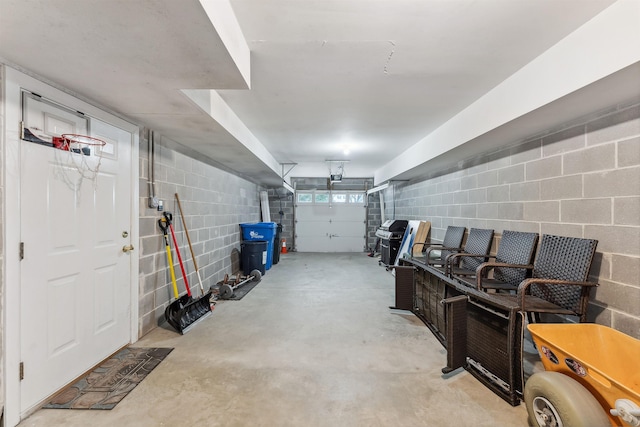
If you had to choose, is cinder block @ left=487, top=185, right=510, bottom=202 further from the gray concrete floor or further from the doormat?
the doormat

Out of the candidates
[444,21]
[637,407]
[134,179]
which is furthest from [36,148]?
[637,407]

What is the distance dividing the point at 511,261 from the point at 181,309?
11.9ft

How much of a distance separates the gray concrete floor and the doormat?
64mm

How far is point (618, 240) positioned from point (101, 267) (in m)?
4.08

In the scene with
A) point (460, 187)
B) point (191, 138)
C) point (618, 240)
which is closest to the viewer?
point (618, 240)

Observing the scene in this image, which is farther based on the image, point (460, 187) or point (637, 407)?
point (460, 187)

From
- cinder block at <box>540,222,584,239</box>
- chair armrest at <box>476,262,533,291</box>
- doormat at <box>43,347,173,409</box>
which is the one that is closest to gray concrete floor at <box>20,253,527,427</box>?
doormat at <box>43,347,173,409</box>

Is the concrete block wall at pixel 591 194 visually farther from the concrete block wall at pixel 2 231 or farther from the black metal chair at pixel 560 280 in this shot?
the concrete block wall at pixel 2 231

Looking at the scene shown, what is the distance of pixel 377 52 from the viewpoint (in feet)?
7.00

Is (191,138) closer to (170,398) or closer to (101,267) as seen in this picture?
(101,267)

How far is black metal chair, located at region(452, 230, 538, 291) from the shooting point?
108 inches

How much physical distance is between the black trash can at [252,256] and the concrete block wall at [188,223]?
27 centimetres

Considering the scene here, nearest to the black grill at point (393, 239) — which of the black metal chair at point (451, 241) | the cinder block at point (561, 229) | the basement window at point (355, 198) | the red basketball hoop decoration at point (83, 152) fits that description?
the black metal chair at point (451, 241)

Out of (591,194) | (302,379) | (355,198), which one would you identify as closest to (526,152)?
(591,194)
